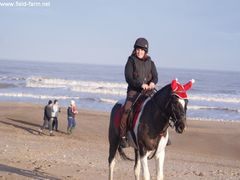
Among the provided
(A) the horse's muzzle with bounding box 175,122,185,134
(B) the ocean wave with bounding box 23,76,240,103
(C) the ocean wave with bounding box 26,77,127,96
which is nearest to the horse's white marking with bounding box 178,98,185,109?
(A) the horse's muzzle with bounding box 175,122,185,134

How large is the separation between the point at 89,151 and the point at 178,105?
9.36 m

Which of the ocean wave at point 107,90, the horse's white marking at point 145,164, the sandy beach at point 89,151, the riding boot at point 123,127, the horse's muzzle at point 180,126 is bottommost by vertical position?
the ocean wave at point 107,90

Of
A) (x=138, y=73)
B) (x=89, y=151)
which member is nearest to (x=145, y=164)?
(x=138, y=73)

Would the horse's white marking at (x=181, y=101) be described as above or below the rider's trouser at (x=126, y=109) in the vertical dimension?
above

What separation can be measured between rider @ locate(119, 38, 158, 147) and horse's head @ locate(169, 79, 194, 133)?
101 centimetres

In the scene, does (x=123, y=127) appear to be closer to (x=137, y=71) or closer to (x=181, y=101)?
(x=137, y=71)

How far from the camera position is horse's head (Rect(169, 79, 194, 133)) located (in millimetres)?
6363

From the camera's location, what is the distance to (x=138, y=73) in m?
7.57

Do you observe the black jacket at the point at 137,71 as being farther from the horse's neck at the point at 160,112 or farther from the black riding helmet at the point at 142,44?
the horse's neck at the point at 160,112

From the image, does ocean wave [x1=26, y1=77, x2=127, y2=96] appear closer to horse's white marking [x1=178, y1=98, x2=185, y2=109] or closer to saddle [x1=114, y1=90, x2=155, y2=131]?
saddle [x1=114, y1=90, x2=155, y2=131]

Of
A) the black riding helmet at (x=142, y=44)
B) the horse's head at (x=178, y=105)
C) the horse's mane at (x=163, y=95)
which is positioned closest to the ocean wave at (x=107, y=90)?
the black riding helmet at (x=142, y=44)

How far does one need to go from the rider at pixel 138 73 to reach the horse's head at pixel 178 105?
39.7 inches

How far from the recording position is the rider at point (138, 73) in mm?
7562

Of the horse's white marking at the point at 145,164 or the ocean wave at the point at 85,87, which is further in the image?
the ocean wave at the point at 85,87
